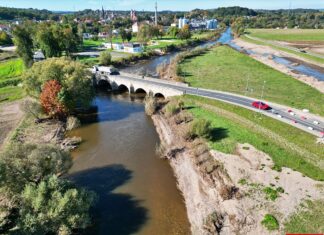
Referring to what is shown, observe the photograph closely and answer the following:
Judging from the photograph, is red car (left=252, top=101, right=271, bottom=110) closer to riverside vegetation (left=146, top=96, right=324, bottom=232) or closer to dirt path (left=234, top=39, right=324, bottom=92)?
riverside vegetation (left=146, top=96, right=324, bottom=232)

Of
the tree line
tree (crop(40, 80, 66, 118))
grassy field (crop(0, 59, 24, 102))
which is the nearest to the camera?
tree (crop(40, 80, 66, 118))

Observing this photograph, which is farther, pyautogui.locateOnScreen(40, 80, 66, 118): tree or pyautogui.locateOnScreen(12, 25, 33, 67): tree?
pyautogui.locateOnScreen(12, 25, 33, 67): tree

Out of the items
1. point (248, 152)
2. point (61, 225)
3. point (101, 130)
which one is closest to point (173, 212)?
point (61, 225)

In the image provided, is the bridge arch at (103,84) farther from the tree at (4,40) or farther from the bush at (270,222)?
the tree at (4,40)

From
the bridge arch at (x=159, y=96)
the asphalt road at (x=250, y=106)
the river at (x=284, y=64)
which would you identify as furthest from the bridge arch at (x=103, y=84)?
the bridge arch at (x=159, y=96)

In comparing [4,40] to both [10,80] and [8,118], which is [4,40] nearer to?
[10,80]

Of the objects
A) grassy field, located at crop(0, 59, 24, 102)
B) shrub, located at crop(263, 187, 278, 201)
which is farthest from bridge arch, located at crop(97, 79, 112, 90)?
shrub, located at crop(263, 187, 278, 201)
